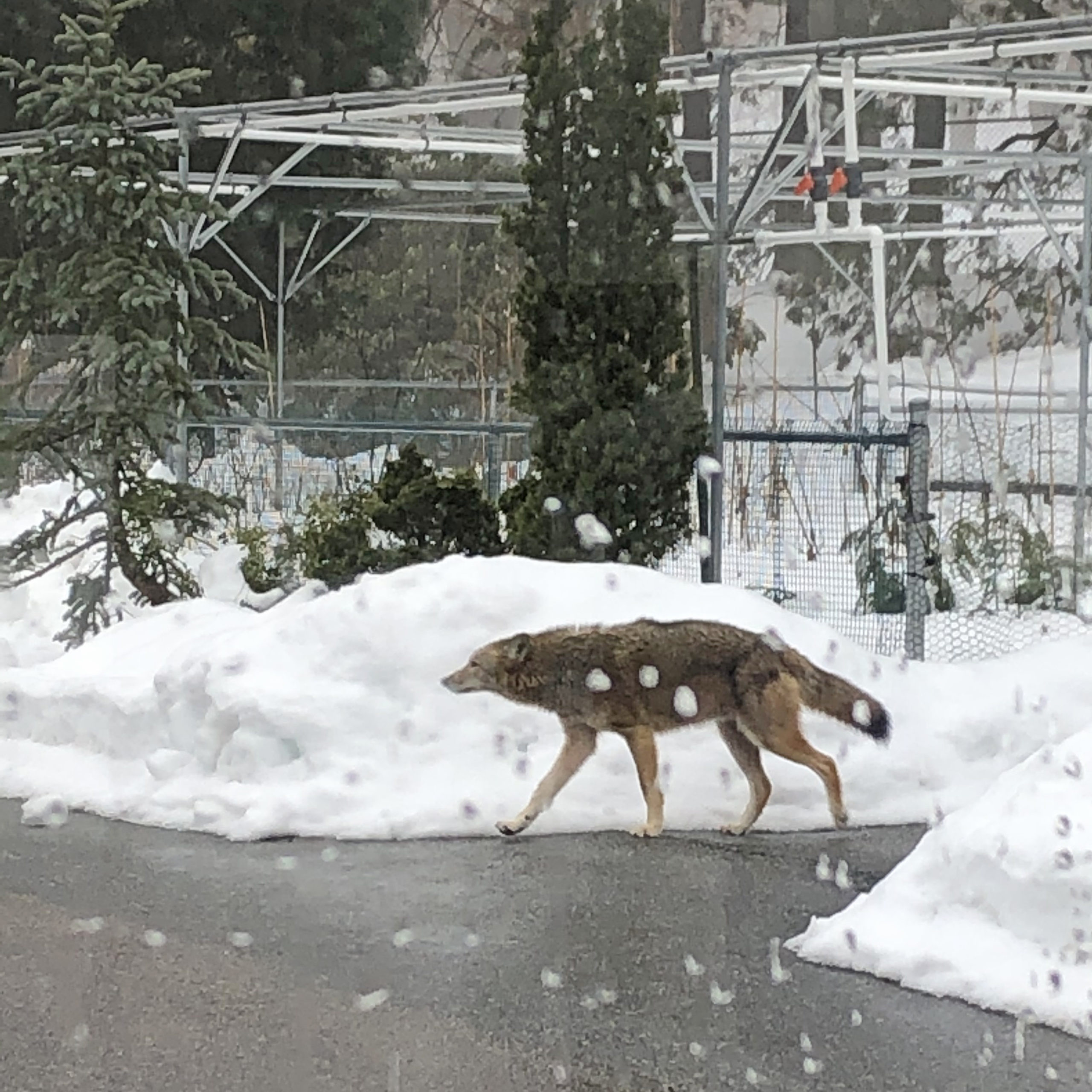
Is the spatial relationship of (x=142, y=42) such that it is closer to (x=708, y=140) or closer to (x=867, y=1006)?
(x=708, y=140)

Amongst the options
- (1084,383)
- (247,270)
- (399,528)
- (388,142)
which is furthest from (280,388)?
(1084,383)

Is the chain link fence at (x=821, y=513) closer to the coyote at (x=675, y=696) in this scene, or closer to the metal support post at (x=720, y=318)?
the metal support post at (x=720, y=318)

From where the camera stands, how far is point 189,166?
18.5 feet

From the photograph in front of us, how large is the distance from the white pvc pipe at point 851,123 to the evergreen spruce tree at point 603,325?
444mm

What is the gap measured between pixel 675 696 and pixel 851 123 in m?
1.84

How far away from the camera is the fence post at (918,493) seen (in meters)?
4.67

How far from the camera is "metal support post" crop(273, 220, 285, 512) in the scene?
5.48 m

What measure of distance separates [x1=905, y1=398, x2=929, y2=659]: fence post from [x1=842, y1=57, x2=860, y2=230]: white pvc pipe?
577mm

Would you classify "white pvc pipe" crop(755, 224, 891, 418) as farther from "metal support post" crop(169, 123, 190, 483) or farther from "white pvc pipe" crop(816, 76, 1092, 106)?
"metal support post" crop(169, 123, 190, 483)

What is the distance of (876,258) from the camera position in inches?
177

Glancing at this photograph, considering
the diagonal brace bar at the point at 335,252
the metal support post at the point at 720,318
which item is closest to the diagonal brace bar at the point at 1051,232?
the metal support post at the point at 720,318

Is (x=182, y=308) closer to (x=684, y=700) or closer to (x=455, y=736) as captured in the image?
(x=455, y=736)

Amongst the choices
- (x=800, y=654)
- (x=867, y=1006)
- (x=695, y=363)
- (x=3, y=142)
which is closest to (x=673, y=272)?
(x=695, y=363)

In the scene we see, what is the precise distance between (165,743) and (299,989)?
143cm
